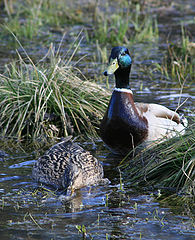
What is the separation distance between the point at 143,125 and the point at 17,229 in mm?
2180

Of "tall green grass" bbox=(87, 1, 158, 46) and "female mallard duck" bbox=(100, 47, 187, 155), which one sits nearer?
"female mallard duck" bbox=(100, 47, 187, 155)

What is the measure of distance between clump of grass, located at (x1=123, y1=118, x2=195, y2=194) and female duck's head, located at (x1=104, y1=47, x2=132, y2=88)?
968 millimetres

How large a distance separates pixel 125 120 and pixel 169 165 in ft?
2.71

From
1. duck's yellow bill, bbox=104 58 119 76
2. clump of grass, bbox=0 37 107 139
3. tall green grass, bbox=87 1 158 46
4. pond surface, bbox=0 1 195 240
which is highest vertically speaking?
duck's yellow bill, bbox=104 58 119 76

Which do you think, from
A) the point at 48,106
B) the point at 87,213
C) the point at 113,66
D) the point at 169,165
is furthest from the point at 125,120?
the point at 87,213

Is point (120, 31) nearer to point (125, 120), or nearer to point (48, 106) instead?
point (48, 106)

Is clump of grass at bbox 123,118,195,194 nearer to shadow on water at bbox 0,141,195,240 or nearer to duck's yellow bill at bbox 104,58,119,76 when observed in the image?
shadow on water at bbox 0,141,195,240

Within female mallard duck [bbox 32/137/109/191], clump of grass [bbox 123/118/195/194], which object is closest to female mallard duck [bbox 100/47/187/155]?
clump of grass [bbox 123/118/195/194]

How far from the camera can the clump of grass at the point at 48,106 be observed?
673cm

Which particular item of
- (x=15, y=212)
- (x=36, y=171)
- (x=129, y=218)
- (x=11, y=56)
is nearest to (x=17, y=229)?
(x=15, y=212)

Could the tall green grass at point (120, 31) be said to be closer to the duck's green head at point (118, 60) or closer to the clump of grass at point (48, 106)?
the clump of grass at point (48, 106)

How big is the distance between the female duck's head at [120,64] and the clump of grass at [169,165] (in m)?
0.97

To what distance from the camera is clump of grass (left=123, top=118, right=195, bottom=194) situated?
199 inches

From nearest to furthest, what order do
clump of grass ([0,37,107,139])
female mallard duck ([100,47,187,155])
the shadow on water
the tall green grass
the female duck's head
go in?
the shadow on water
female mallard duck ([100,47,187,155])
the female duck's head
clump of grass ([0,37,107,139])
the tall green grass
